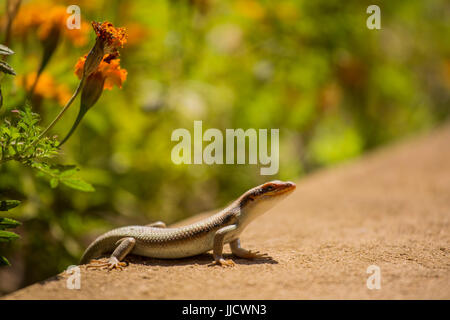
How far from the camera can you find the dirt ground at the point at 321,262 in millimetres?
2381

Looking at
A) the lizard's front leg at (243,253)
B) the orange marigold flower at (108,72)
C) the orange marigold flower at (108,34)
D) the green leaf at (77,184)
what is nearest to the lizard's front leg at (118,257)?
the green leaf at (77,184)

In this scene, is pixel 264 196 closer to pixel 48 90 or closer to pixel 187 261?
pixel 187 261

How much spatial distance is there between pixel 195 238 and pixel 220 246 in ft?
0.54

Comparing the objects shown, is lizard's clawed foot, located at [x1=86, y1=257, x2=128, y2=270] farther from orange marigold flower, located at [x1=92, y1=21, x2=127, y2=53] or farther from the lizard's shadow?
orange marigold flower, located at [x1=92, y1=21, x2=127, y2=53]

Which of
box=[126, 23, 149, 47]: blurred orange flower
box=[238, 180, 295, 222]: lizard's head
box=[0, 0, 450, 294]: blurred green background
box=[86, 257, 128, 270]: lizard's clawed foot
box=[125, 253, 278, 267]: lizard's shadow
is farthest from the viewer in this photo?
box=[126, 23, 149, 47]: blurred orange flower

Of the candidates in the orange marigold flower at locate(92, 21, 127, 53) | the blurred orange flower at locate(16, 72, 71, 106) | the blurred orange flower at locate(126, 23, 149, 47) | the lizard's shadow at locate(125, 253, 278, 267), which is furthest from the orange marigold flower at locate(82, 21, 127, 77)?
the blurred orange flower at locate(126, 23, 149, 47)

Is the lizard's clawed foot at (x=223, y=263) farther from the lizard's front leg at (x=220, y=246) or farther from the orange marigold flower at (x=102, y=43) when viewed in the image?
the orange marigold flower at (x=102, y=43)

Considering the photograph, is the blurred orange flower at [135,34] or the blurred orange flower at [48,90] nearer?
the blurred orange flower at [48,90]

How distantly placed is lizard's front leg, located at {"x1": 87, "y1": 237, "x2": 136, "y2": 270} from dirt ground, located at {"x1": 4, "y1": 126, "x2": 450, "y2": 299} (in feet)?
0.23

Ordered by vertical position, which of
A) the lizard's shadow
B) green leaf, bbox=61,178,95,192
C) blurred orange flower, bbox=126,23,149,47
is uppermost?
blurred orange flower, bbox=126,23,149,47

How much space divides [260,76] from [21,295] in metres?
4.50

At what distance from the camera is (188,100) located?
572cm

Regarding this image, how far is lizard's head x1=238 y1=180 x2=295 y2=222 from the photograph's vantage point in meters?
3.05
